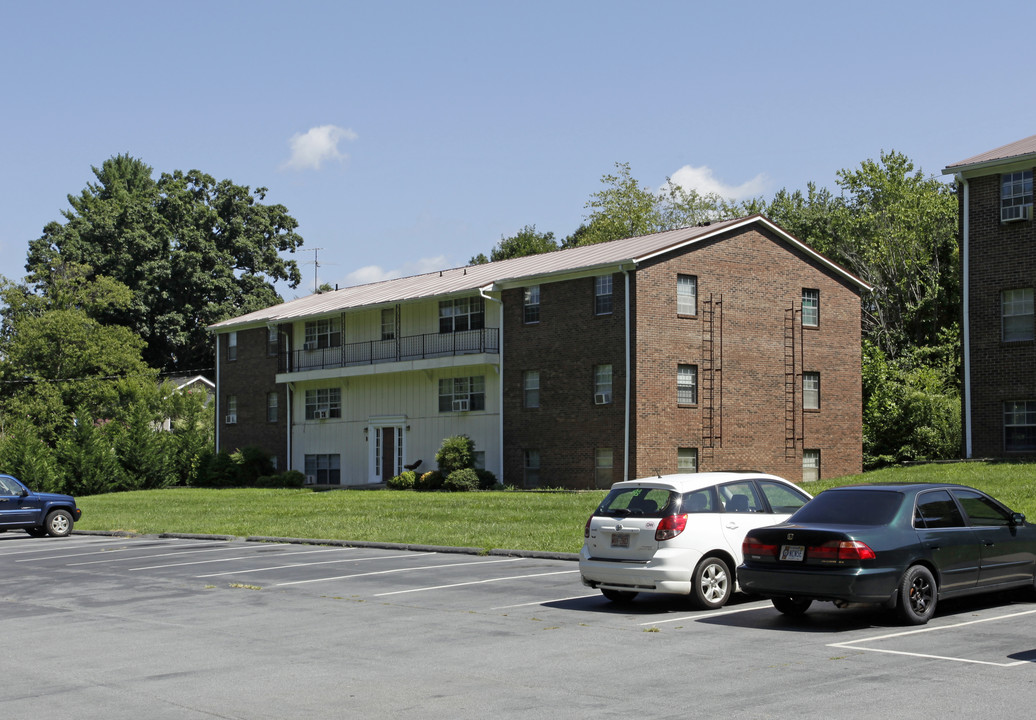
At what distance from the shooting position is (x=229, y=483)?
5125 cm

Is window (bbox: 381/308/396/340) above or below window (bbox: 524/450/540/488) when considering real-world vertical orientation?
above

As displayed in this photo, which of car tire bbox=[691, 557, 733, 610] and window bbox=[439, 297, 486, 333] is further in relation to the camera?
window bbox=[439, 297, 486, 333]

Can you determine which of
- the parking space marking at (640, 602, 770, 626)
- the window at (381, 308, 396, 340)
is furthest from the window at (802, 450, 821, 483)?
the parking space marking at (640, 602, 770, 626)

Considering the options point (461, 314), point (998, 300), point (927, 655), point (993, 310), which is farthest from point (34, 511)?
point (998, 300)

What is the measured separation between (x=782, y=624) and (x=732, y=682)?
3194mm

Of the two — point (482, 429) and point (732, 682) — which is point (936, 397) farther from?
point (732, 682)

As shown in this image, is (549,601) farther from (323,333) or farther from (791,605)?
(323,333)

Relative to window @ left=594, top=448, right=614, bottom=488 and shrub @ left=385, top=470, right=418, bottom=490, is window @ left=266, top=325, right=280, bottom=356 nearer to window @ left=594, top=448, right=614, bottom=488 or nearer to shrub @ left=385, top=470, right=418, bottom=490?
shrub @ left=385, top=470, right=418, bottom=490

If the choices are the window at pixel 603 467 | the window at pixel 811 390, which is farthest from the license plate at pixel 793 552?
the window at pixel 811 390

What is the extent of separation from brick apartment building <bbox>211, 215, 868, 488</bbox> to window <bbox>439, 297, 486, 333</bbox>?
8 cm

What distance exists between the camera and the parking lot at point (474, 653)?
27.6ft

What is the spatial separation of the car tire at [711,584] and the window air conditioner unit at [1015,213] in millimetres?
23249

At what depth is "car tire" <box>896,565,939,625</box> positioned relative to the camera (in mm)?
11477

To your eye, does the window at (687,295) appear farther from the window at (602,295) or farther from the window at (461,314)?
the window at (461,314)
